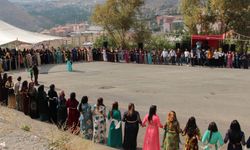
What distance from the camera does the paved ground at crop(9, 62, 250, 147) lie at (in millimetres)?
16328

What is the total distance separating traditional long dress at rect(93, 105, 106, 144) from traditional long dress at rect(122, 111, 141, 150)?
84cm

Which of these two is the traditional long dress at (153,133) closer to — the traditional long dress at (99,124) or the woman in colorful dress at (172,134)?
the woman in colorful dress at (172,134)

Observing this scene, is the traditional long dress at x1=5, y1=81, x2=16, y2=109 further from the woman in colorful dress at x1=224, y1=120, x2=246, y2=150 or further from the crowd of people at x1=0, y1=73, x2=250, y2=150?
the woman in colorful dress at x1=224, y1=120, x2=246, y2=150

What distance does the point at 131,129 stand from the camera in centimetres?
1202

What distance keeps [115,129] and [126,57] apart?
22.1 m

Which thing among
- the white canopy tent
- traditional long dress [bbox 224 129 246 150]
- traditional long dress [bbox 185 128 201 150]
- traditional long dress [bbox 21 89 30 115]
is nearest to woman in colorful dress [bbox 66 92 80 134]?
traditional long dress [bbox 21 89 30 115]

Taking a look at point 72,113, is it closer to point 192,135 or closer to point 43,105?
point 43,105

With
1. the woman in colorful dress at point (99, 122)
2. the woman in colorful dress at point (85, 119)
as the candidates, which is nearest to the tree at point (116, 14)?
the woman in colorful dress at point (85, 119)

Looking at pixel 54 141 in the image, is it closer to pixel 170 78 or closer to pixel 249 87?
pixel 249 87

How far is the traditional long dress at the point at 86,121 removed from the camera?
13.1m

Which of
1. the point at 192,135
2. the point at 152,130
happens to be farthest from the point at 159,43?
the point at 192,135

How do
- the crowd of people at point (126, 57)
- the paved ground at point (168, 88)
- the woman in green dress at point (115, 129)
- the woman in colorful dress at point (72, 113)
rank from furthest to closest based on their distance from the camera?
the crowd of people at point (126, 57) < the paved ground at point (168, 88) < the woman in colorful dress at point (72, 113) < the woman in green dress at point (115, 129)

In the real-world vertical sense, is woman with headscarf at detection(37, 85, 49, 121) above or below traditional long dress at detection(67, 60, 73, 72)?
below

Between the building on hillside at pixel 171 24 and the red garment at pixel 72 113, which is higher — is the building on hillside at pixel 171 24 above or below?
above
